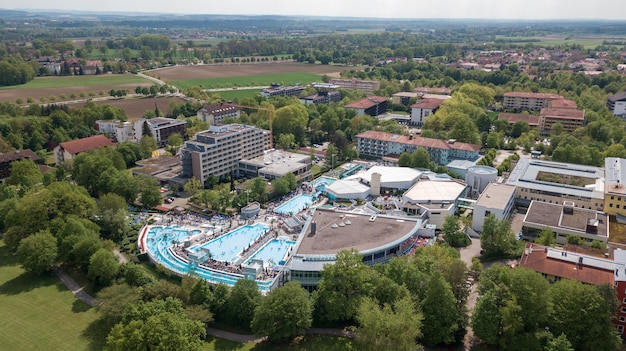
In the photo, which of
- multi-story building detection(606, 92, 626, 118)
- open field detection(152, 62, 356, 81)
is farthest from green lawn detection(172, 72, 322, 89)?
multi-story building detection(606, 92, 626, 118)

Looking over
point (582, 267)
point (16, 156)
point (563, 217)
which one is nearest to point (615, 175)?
point (563, 217)

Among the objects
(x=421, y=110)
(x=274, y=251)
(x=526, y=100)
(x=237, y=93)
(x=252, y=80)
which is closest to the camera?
(x=274, y=251)

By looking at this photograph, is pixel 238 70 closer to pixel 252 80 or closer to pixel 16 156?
pixel 252 80

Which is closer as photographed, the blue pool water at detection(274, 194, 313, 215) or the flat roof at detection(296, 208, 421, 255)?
the flat roof at detection(296, 208, 421, 255)

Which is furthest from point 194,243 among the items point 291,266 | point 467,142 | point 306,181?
point 467,142

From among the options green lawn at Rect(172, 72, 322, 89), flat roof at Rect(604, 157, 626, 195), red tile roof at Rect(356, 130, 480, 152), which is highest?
green lawn at Rect(172, 72, 322, 89)

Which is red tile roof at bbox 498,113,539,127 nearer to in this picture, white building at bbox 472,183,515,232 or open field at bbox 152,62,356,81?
white building at bbox 472,183,515,232

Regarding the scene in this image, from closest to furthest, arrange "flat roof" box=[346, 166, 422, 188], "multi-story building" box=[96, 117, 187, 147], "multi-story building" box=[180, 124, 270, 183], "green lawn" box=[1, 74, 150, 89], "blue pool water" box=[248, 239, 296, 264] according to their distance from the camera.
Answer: "blue pool water" box=[248, 239, 296, 264], "flat roof" box=[346, 166, 422, 188], "multi-story building" box=[180, 124, 270, 183], "multi-story building" box=[96, 117, 187, 147], "green lawn" box=[1, 74, 150, 89]
